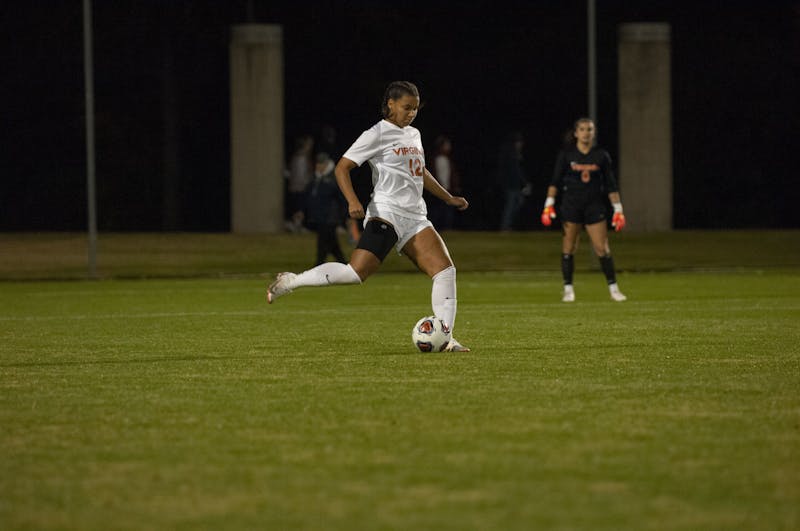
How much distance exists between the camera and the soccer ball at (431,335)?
39.1 feet

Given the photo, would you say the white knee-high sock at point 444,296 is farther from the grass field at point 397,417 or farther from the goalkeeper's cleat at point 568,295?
the goalkeeper's cleat at point 568,295

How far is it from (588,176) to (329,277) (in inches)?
282

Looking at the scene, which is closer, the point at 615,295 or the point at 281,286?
the point at 281,286

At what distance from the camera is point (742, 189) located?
41.8 metres

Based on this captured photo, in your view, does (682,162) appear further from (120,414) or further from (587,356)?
(120,414)

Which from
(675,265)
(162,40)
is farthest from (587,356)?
(162,40)

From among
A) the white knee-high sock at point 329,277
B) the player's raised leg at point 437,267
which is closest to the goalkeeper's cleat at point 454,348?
the player's raised leg at point 437,267

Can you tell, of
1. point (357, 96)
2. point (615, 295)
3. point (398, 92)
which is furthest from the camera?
point (357, 96)

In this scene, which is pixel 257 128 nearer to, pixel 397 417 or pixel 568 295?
pixel 568 295

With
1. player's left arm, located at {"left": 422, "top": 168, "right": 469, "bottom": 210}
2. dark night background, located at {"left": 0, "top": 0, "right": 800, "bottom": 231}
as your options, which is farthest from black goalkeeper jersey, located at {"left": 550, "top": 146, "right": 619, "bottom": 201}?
dark night background, located at {"left": 0, "top": 0, "right": 800, "bottom": 231}

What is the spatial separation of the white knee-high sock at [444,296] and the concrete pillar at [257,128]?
21.1 metres

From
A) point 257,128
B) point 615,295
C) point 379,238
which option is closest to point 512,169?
point 257,128

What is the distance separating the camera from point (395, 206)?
1193cm

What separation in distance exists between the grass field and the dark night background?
23.1 m
